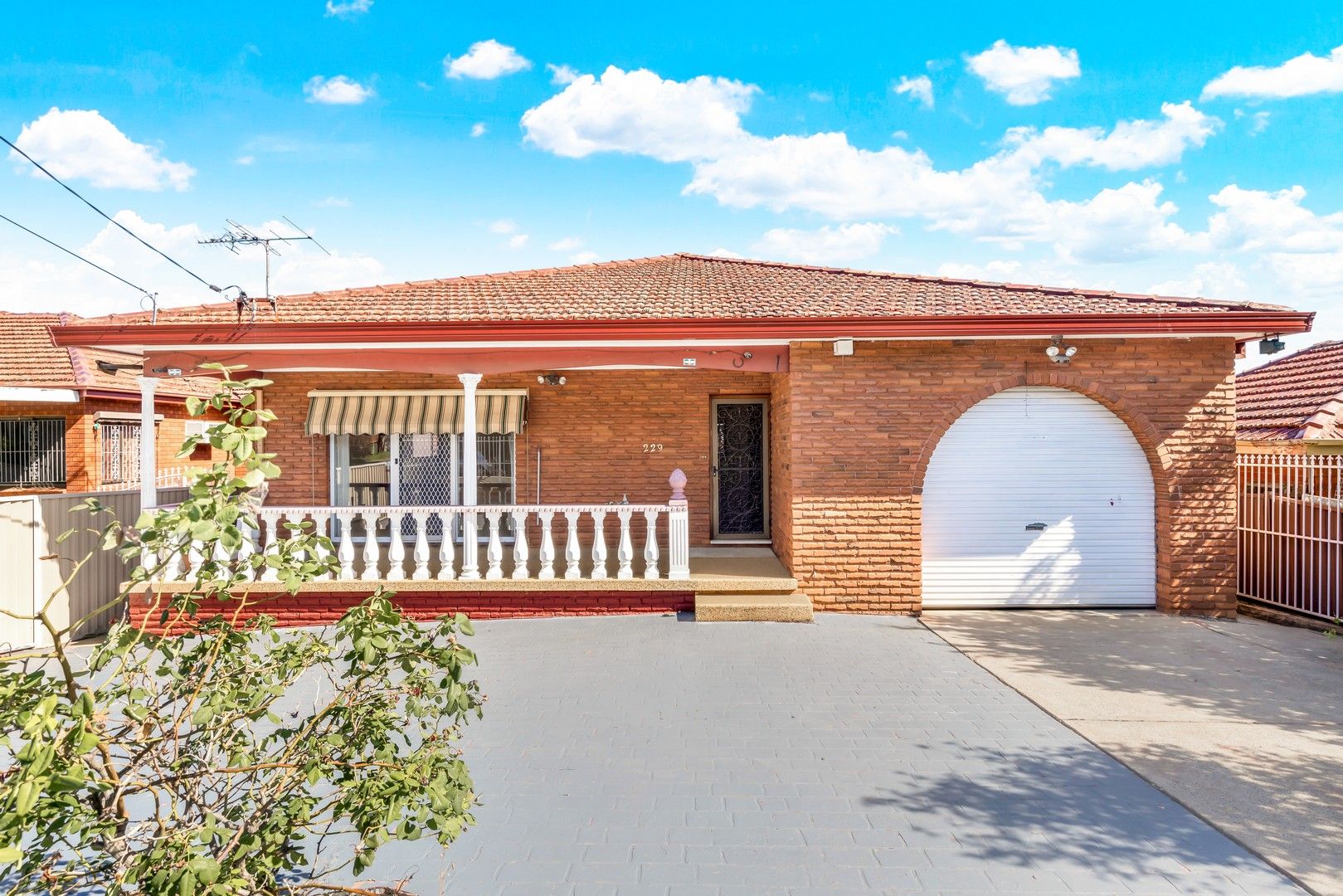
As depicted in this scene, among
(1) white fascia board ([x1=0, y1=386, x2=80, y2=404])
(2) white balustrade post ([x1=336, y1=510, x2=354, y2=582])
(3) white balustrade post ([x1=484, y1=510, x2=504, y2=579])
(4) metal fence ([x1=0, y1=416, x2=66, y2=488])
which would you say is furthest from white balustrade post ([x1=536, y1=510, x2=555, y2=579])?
(4) metal fence ([x1=0, y1=416, x2=66, y2=488])

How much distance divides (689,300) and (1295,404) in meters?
8.82

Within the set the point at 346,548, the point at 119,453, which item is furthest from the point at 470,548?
Answer: the point at 119,453

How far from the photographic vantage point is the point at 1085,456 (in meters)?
8.54

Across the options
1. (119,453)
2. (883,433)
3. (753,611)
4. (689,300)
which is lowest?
(753,611)

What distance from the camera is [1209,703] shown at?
558cm

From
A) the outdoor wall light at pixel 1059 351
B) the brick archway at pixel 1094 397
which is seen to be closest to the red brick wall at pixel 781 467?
the brick archway at pixel 1094 397

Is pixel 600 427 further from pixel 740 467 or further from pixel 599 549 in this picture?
pixel 599 549

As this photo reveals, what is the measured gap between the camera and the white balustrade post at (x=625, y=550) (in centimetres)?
813

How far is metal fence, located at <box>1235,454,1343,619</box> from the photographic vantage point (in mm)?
7664

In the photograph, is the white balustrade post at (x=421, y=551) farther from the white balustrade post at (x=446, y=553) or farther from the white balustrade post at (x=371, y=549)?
the white balustrade post at (x=371, y=549)

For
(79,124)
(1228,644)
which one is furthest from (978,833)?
(79,124)

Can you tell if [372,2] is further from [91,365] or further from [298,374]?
[91,365]

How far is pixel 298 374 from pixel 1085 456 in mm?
10471

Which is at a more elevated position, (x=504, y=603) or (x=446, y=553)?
(x=446, y=553)
